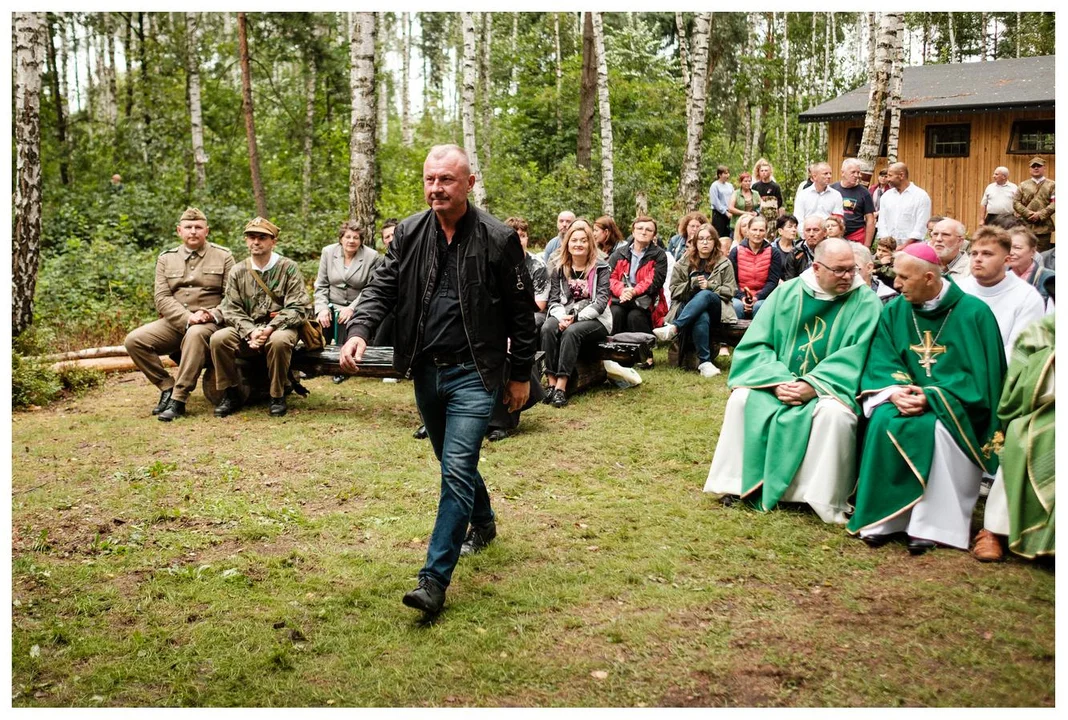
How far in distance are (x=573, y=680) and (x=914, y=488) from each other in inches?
91.8

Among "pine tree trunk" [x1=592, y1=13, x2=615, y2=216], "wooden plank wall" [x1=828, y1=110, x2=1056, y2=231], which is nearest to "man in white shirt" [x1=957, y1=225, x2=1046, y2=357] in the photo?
"pine tree trunk" [x1=592, y1=13, x2=615, y2=216]

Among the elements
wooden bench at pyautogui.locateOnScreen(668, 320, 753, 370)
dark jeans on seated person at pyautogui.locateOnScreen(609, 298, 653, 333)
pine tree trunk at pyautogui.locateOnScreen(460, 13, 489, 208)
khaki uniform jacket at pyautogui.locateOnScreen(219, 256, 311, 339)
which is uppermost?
pine tree trunk at pyautogui.locateOnScreen(460, 13, 489, 208)

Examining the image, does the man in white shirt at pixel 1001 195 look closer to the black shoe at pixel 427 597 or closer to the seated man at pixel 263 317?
the seated man at pixel 263 317

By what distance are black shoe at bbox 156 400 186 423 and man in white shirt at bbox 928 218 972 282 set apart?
6324mm

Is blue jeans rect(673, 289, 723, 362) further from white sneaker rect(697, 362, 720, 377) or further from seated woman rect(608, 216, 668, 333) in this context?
seated woman rect(608, 216, 668, 333)

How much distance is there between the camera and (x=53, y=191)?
21.3 m

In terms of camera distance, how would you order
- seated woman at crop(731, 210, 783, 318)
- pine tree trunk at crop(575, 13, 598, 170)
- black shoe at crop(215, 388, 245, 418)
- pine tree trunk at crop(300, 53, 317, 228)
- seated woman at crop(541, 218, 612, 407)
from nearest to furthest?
black shoe at crop(215, 388, 245, 418) < seated woman at crop(541, 218, 612, 407) < seated woman at crop(731, 210, 783, 318) < pine tree trunk at crop(575, 13, 598, 170) < pine tree trunk at crop(300, 53, 317, 228)

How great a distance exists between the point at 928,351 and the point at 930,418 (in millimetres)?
454

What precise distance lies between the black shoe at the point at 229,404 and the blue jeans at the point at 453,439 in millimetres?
4530

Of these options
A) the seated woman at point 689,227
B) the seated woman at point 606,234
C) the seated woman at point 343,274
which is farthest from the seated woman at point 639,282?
the seated woman at point 343,274

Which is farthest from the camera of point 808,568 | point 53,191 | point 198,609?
point 53,191

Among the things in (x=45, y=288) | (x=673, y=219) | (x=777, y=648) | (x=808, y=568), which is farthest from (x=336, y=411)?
(x=673, y=219)

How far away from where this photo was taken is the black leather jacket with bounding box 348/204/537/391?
4352mm

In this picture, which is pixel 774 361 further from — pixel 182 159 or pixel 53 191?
pixel 182 159
